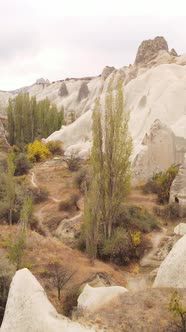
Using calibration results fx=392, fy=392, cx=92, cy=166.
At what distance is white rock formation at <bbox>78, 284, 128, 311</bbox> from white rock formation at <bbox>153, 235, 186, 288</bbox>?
1.23 m

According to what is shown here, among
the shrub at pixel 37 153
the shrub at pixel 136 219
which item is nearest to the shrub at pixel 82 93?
the shrub at pixel 37 153

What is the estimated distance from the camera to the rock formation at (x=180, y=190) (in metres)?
19.7

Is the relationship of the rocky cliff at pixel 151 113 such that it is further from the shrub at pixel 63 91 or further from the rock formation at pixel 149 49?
the shrub at pixel 63 91

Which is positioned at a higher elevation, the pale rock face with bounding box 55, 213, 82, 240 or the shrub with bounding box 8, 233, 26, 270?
the shrub with bounding box 8, 233, 26, 270

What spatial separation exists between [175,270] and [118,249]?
6163 millimetres

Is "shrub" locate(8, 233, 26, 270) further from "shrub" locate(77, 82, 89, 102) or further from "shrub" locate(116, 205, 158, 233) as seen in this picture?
"shrub" locate(77, 82, 89, 102)

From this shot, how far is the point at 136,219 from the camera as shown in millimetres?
18328

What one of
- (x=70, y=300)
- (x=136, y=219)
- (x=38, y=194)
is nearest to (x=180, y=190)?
(x=136, y=219)

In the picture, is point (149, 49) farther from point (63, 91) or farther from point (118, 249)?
point (118, 249)

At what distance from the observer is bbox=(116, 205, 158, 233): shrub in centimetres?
1791

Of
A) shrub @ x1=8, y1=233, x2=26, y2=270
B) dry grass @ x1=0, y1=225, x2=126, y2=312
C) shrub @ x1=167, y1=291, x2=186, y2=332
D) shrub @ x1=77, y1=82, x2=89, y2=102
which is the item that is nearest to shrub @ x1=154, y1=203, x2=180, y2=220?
dry grass @ x1=0, y1=225, x2=126, y2=312

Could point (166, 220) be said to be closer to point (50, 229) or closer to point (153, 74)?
point (50, 229)

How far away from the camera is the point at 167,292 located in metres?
8.84

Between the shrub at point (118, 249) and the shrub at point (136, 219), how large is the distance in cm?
156
